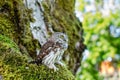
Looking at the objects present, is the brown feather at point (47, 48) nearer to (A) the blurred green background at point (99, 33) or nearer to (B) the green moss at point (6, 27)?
(B) the green moss at point (6, 27)

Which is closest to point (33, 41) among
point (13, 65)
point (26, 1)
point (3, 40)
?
point (26, 1)

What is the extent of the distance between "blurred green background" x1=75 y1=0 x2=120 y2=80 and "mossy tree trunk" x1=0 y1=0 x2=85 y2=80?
30.1ft

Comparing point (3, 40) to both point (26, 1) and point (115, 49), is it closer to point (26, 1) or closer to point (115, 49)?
point (26, 1)

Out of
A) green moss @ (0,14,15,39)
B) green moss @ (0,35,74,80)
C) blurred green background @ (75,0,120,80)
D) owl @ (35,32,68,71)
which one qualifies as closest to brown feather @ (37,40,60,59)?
owl @ (35,32,68,71)

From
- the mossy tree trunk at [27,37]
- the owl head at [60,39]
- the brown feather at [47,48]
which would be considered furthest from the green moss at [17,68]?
the owl head at [60,39]

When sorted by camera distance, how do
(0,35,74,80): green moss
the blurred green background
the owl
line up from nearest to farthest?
(0,35,74,80): green moss < the owl < the blurred green background

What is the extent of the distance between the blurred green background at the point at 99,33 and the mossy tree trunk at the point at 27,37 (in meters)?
9.17

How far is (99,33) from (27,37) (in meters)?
12.6

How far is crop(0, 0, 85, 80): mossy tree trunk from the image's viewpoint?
3.26m

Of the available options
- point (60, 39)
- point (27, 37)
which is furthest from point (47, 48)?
point (27, 37)

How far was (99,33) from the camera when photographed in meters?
16.8

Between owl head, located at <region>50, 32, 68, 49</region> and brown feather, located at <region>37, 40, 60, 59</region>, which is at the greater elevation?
owl head, located at <region>50, 32, 68, 49</region>

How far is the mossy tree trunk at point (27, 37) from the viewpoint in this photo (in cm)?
326

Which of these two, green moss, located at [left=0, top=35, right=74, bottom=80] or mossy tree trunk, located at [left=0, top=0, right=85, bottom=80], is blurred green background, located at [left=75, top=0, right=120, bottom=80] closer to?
mossy tree trunk, located at [left=0, top=0, right=85, bottom=80]
